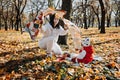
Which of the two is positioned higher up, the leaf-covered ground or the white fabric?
the white fabric

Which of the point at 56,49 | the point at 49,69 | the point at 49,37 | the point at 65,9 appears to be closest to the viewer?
the point at 49,69

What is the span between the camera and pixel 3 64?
317 inches

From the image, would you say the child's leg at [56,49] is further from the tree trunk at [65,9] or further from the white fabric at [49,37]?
the tree trunk at [65,9]

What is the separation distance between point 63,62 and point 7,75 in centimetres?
209

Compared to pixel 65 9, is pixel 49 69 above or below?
below

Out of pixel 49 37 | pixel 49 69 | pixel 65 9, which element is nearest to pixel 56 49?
pixel 49 37

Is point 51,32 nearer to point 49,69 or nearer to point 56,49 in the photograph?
point 56,49

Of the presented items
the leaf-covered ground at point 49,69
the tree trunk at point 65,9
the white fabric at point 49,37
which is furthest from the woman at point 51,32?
the tree trunk at point 65,9

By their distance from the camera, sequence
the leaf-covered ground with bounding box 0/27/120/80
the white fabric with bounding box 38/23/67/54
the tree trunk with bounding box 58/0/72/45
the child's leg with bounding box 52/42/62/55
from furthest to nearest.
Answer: the tree trunk with bounding box 58/0/72/45 < the child's leg with bounding box 52/42/62/55 < the white fabric with bounding box 38/23/67/54 < the leaf-covered ground with bounding box 0/27/120/80

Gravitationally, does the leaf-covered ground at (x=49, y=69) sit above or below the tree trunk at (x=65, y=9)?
below

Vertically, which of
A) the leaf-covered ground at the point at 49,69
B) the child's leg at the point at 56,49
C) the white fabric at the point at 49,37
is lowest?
the leaf-covered ground at the point at 49,69

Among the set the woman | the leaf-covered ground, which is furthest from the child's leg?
the leaf-covered ground

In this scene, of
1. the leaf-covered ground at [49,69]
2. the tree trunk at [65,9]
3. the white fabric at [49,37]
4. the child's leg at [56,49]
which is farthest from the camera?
the tree trunk at [65,9]

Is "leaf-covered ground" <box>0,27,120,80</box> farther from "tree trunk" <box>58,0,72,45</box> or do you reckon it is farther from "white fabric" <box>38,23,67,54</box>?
"tree trunk" <box>58,0,72,45</box>
